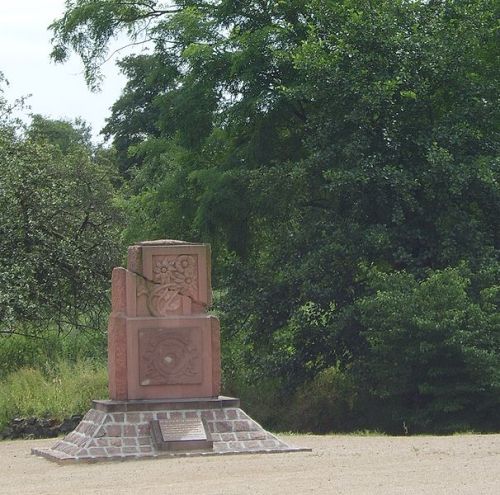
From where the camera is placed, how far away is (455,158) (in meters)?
23.8

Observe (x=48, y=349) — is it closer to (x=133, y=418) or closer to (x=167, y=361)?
(x=167, y=361)

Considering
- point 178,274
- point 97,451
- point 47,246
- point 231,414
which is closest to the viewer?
point 97,451

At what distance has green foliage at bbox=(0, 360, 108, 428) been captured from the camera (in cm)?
2312

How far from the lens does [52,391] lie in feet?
77.8

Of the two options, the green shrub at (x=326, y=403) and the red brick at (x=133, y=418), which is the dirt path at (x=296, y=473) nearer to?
the red brick at (x=133, y=418)

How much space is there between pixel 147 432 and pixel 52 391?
8.72 meters

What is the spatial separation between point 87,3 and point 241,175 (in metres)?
6.63

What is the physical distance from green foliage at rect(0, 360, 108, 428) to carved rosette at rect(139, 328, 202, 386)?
7481mm

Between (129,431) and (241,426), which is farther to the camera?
(241,426)

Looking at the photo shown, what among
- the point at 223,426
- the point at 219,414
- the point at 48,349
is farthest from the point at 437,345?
the point at 48,349

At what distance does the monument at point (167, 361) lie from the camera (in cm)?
1548

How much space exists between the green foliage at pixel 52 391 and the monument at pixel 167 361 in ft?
23.0

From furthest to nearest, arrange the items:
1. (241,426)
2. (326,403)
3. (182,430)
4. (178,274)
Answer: (326,403), (178,274), (241,426), (182,430)

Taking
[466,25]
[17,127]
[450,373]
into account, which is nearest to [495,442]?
[450,373]
